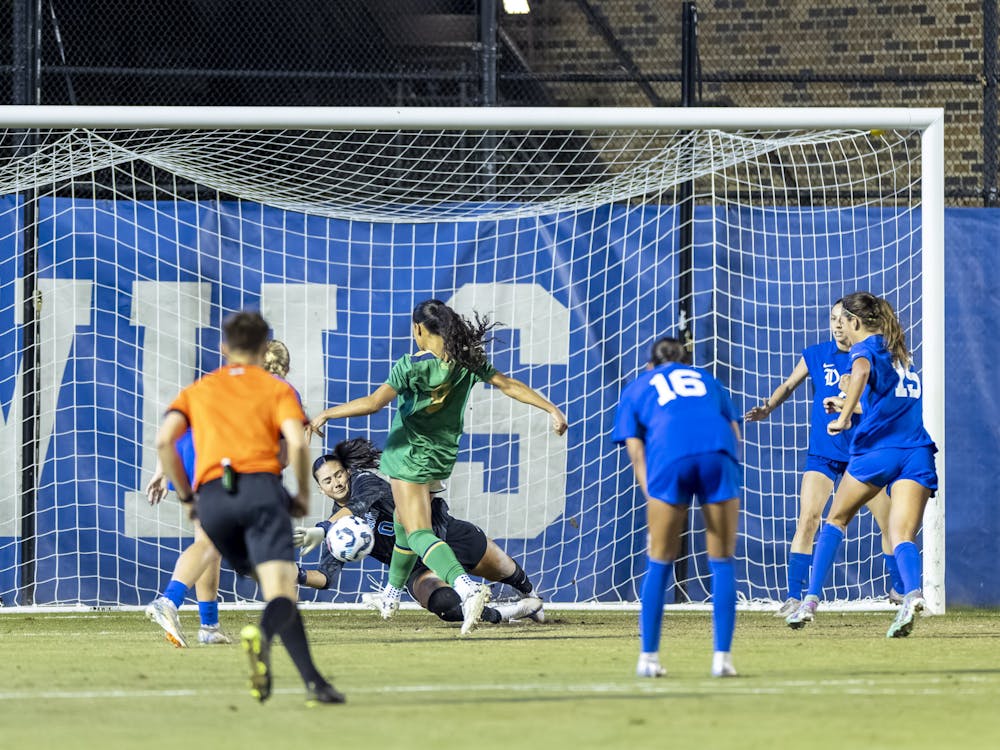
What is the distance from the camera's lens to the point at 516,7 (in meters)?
14.6

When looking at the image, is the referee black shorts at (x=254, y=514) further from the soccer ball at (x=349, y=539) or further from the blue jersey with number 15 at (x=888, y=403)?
the blue jersey with number 15 at (x=888, y=403)

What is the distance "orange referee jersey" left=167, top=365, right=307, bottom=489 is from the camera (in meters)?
5.79

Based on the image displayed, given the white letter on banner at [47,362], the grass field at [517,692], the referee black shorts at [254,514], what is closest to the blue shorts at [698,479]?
the grass field at [517,692]

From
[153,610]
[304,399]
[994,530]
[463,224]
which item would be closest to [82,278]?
[304,399]

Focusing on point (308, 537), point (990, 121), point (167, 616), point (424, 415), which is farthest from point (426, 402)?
point (990, 121)

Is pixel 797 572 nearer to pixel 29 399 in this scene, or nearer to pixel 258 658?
pixel 258 658

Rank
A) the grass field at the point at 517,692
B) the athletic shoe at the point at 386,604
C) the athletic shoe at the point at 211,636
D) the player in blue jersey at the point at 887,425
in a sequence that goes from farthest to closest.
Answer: the athletic shoe at the point at 386,604 < the player in blue jersey at the point at 887,425 < the athletic shoe at the point at 211,636 < the grass field at the point at 517,692

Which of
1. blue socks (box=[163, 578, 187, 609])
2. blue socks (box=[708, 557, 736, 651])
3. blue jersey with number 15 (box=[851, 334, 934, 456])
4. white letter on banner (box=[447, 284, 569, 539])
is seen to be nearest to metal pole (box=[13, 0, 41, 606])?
white letter on banner (box=[447, 284, 569, 539])

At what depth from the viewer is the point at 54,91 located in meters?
12.6

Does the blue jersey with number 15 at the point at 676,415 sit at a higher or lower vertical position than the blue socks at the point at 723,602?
higher

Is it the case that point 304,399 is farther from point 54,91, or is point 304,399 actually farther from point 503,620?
point 54,91

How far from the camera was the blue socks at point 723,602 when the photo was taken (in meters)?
6.47

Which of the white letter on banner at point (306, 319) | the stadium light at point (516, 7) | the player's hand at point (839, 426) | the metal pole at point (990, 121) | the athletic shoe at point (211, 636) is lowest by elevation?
the athletic shoe at point (211, 636)

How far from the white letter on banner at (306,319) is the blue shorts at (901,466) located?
166 inches
